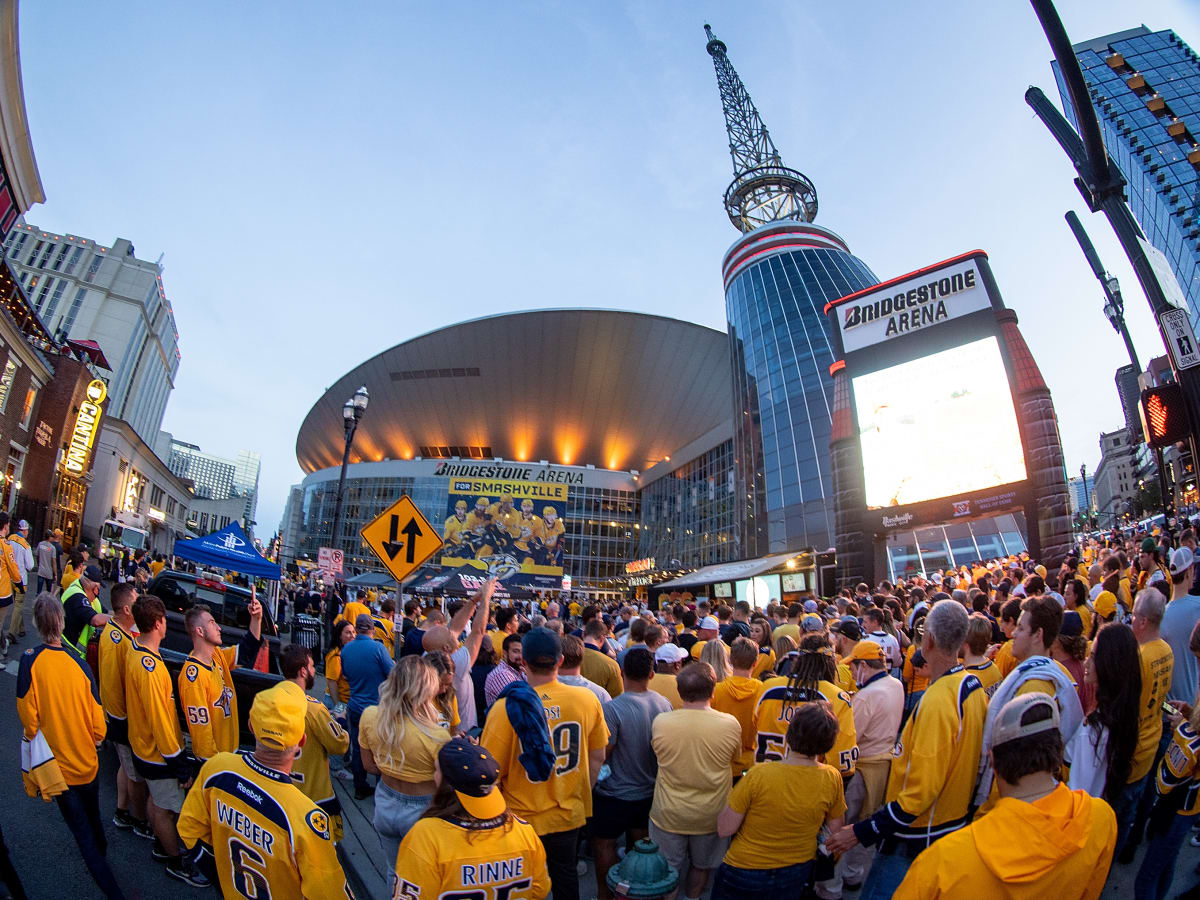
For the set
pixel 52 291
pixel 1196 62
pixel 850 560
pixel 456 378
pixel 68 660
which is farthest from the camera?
pixel 52 291

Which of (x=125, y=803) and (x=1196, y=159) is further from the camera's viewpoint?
(x=1196, y=159)

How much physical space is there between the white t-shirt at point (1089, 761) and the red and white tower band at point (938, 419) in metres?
15.5

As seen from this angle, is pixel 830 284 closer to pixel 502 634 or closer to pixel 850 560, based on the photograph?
pixel 850 560

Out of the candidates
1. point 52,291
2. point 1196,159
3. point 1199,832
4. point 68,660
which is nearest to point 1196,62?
point 1196,159

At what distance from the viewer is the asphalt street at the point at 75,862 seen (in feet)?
13.1

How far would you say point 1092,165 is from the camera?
553cm

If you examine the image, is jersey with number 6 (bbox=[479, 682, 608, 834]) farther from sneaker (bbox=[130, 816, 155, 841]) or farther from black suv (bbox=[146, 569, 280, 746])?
black suv (bbox=[146, 569, 280, 746])

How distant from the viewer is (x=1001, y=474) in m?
17.1

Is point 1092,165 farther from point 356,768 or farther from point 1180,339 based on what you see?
point 356,768

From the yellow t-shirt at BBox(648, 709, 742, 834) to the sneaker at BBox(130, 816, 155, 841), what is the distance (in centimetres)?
417

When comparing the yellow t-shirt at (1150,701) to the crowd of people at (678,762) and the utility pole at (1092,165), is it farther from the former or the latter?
the utility pole at (1092,165)

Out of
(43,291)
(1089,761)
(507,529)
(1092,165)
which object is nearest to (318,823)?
(1089,761)

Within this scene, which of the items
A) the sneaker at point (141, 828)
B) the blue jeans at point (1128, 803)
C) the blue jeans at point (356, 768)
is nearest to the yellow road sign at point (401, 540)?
the blue jeans at point (356, 768)

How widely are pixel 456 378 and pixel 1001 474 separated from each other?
54159 mm
